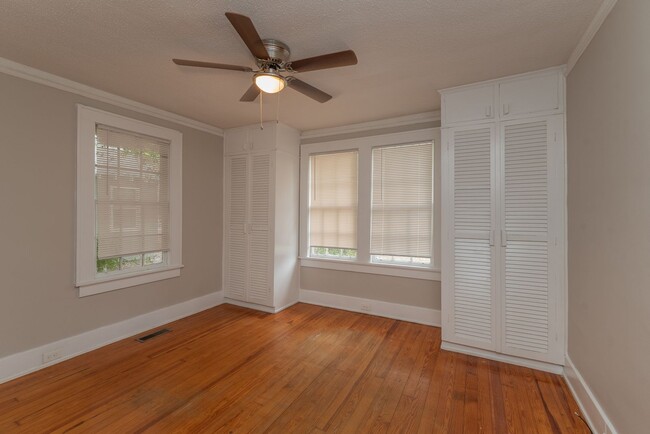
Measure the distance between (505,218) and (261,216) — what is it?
9.36 ft

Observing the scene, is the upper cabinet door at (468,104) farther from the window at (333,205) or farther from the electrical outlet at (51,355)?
the electrical outlet at (51,355)

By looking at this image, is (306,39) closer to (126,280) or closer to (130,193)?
(130,193)

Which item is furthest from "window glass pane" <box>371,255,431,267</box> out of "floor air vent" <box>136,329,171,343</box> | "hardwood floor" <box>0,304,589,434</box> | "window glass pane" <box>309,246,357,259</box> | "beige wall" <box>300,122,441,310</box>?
"floor air vent" <box>136,329,171,343</box>

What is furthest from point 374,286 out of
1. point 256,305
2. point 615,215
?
point 615,215

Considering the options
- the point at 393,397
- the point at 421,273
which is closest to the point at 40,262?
the point at 393,397

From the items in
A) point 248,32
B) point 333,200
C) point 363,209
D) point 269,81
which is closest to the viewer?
point 248,32

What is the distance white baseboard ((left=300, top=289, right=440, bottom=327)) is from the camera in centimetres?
350

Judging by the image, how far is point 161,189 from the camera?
3570mm

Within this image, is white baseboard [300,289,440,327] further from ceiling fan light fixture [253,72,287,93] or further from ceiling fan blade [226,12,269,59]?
ceiling fan blade [226,12,269,59]

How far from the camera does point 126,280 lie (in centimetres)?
316

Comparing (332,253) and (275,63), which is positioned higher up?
(275,63)

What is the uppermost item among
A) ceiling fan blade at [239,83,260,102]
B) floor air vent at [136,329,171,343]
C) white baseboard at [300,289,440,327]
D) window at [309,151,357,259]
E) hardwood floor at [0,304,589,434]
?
ceiling fan blade at [239,83,260,102]

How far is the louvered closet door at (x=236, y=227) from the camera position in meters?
4.14

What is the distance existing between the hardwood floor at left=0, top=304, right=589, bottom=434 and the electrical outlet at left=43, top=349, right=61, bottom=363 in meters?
0.09
